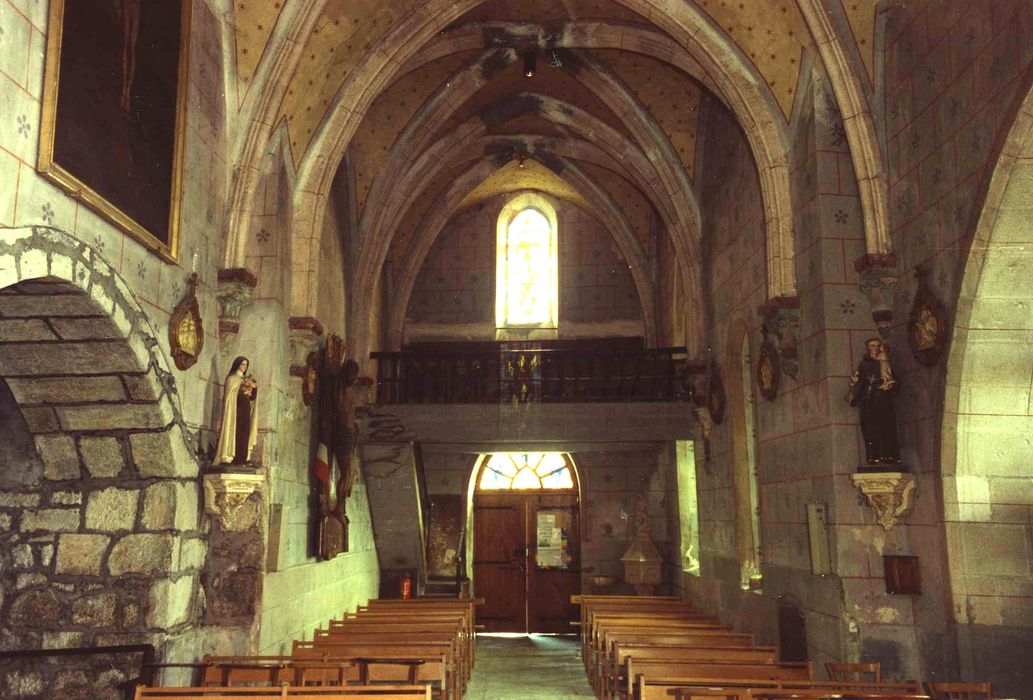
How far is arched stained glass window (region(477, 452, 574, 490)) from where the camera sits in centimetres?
1809

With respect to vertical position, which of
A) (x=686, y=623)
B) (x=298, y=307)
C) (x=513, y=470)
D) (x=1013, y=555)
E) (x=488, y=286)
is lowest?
(x=686, y=623)

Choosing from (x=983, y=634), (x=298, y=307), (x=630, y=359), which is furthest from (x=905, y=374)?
(x=630, y=359)

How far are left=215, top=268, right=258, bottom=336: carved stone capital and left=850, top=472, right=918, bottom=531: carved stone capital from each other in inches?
226

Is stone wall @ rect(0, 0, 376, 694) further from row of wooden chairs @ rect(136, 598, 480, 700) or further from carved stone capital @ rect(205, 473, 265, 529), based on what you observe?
row of wooden chairs @ rect(136, 598, 480, 700)

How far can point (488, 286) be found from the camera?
18.5 meters

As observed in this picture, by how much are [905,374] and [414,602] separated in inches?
291

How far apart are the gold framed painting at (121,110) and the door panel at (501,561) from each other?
11650 millimetres

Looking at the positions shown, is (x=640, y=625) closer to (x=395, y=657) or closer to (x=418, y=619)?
(x=418, y=619)

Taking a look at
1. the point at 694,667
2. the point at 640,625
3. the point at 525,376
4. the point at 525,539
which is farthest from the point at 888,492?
the point at 525,539

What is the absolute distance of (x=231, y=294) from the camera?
8430 millimetres

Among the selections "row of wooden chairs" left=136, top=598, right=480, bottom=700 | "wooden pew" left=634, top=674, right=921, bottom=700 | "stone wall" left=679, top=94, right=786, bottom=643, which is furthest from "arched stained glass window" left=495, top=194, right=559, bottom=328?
"wooden pew" left=634, top=674, right=921, bottom=700

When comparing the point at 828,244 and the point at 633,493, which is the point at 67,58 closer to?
the point at 828,244

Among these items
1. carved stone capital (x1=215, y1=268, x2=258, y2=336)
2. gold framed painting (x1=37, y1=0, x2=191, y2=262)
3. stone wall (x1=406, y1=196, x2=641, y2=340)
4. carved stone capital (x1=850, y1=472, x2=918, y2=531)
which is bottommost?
carved stone capital (x1=850, y1=472, x2=918, y2=531)

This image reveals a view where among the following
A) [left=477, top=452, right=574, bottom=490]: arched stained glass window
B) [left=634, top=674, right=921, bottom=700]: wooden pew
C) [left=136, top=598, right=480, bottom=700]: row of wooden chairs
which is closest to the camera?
[left=634, top=674, right=921, bottom=700]: wooden pew
